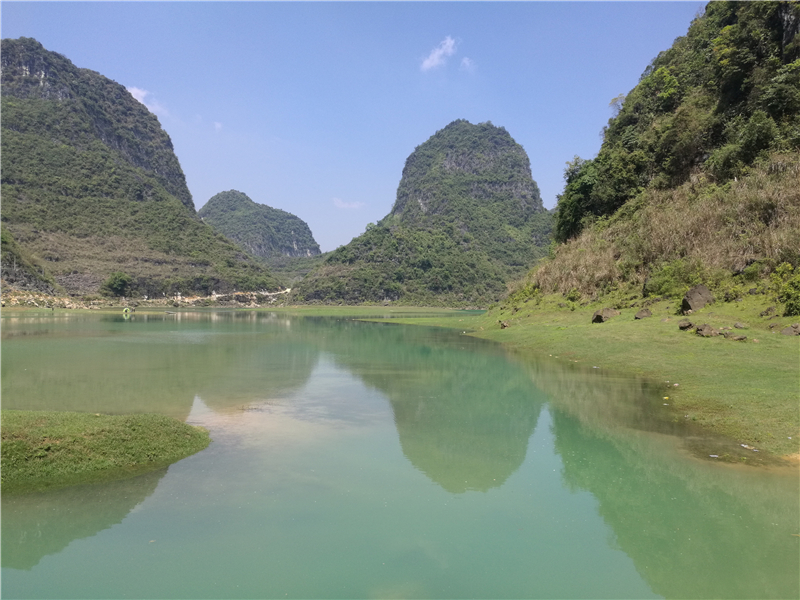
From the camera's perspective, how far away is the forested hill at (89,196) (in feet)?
347

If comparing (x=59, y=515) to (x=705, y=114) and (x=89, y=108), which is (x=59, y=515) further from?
(x=89, y=108)

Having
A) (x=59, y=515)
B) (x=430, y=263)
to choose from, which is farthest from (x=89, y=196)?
(x=59, y=515)

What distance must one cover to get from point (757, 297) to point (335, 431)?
71.6 ft

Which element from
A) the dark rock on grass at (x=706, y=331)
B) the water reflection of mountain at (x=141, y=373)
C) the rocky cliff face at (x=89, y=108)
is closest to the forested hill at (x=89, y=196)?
the rocky cliff face at (x=89, y=108)

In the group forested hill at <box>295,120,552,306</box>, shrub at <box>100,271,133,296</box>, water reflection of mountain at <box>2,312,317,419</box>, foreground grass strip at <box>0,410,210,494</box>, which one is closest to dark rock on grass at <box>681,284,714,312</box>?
water reflection of mountain at <box>2,312,317,419</box>

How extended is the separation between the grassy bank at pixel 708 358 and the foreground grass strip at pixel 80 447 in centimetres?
1224

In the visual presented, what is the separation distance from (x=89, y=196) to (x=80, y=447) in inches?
5898

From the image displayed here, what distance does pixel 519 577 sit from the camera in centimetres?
592

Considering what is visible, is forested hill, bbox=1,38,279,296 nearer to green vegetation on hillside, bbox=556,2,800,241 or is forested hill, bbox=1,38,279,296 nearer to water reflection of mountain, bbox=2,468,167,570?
green vegetation on hillside, bbox=556,2,800,241

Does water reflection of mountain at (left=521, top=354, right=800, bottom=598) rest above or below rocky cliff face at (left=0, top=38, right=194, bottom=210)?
below

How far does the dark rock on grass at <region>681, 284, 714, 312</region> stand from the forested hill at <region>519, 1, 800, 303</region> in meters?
0.65

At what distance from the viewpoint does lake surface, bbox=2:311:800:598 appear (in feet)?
19.1

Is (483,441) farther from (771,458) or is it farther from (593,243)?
(593,243)

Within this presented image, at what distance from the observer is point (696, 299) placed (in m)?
25.4
